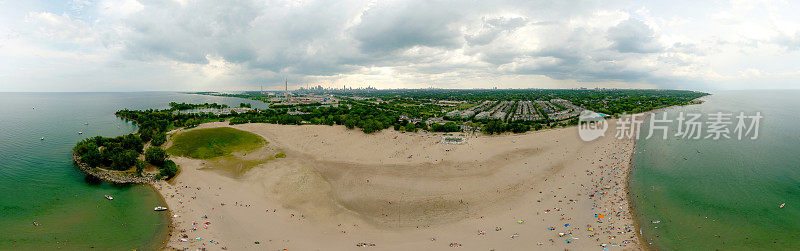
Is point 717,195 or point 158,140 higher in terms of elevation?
point 158,140

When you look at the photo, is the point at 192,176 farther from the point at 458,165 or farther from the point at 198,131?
the point at 458,165

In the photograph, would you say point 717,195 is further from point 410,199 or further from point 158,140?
point 158,140

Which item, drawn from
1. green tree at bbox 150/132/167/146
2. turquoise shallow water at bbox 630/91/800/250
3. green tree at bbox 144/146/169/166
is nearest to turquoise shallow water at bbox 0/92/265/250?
green tree at bbox 144/146/169/166

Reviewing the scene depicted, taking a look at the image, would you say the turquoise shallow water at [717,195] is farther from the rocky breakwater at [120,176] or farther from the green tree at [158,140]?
Answer: the green tree at [158,140]

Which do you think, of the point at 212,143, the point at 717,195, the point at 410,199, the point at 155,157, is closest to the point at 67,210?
the point at 155,157

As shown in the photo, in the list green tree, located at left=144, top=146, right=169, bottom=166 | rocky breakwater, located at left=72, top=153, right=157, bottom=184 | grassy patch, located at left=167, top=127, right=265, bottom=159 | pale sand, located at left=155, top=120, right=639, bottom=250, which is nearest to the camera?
pale sand, located at left=155, top=120, right=639, bottom=250

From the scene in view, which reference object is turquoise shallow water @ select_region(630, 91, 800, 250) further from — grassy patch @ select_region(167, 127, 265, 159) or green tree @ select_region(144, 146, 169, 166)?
green tree @ select_region(144, 146, 169, 166)
